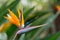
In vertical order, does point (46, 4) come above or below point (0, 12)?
below

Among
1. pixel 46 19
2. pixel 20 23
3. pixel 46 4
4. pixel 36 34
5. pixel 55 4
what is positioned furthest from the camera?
pixel 46 4

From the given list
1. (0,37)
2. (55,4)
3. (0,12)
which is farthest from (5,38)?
(55,4)

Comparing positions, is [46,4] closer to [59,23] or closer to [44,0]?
[44,0]

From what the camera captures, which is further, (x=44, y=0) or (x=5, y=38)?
(x=44, y=0)

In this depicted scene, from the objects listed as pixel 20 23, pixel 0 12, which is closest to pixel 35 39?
pixel 0 12

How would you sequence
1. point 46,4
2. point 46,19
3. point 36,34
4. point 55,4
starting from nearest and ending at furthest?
point 36,34, point 46,19, point 55,4, point 46,4

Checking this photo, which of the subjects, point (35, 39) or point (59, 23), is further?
point (59, 23)

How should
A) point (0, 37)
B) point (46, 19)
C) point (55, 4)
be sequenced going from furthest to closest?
point (55, 4)
point (46, 19)
point (0, 37)

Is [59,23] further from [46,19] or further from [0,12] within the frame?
A: [0,12]

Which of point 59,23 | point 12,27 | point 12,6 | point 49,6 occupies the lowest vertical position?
point 59,23
